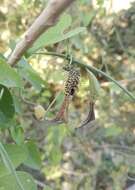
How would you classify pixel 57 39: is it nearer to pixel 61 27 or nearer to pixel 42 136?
pixel 61 27

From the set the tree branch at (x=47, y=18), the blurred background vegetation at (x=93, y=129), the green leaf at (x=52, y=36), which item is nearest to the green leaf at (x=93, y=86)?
the green leaf at (x=52, y=36)

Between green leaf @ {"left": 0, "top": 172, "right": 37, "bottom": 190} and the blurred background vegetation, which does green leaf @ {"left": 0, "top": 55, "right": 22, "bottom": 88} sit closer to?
green leaf @ {"left": 0, "top": 172, "right": 37, "bottom": 190}

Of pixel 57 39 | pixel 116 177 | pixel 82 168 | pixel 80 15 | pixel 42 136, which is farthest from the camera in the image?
pixel 82 168

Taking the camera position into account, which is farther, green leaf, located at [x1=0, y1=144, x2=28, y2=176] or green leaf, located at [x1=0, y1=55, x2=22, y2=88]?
green leaf, located at [x1=0, y1=144, x2=28, y2=176]

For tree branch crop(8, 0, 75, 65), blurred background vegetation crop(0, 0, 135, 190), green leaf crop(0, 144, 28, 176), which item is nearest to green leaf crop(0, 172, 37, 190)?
green leaf crop(0, 144, 28, 176)

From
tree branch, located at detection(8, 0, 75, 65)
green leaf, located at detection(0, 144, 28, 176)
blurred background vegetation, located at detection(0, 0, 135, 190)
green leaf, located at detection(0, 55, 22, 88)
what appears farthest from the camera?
blurred background vegetation, located at detection(0, 0, 135, 190)

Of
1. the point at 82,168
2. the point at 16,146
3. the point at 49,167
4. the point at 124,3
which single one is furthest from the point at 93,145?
the point at 16,146
